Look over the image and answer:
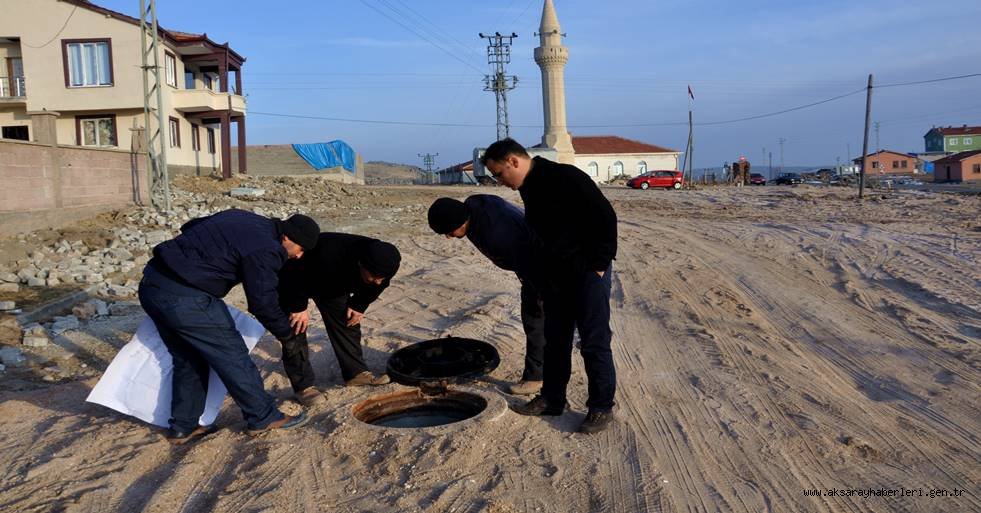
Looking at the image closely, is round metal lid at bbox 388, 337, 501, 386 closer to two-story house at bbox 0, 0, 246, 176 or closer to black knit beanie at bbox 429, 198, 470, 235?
black knit beanie at bbox 429, 198, 470, 235

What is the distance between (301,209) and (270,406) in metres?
17.9

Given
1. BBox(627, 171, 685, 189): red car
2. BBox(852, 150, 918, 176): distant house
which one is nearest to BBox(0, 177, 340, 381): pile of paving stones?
BBox(627, 171, 685, 189): red car

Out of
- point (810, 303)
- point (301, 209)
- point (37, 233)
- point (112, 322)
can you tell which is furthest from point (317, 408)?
point (301, 209)

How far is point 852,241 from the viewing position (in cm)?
1261

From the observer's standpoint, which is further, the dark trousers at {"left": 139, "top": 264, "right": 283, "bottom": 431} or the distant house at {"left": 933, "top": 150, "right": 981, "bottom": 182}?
the distant house at {"left": 933, "top": 150, "right": 981, "bottom": 182}

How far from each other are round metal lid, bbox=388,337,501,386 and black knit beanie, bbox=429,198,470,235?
1140mm

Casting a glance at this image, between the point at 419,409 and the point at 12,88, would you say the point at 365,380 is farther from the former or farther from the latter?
the point at 12,88

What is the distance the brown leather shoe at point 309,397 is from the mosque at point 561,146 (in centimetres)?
3396

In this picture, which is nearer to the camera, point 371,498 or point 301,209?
point 371,498

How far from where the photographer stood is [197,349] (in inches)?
180

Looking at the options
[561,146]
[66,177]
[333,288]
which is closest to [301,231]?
[333,288]

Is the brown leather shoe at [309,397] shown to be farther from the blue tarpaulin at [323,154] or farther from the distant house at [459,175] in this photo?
the distant house at [459,175]

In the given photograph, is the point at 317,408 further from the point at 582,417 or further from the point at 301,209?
the point at 301,209

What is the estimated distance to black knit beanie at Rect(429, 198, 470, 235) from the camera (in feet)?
15.4
